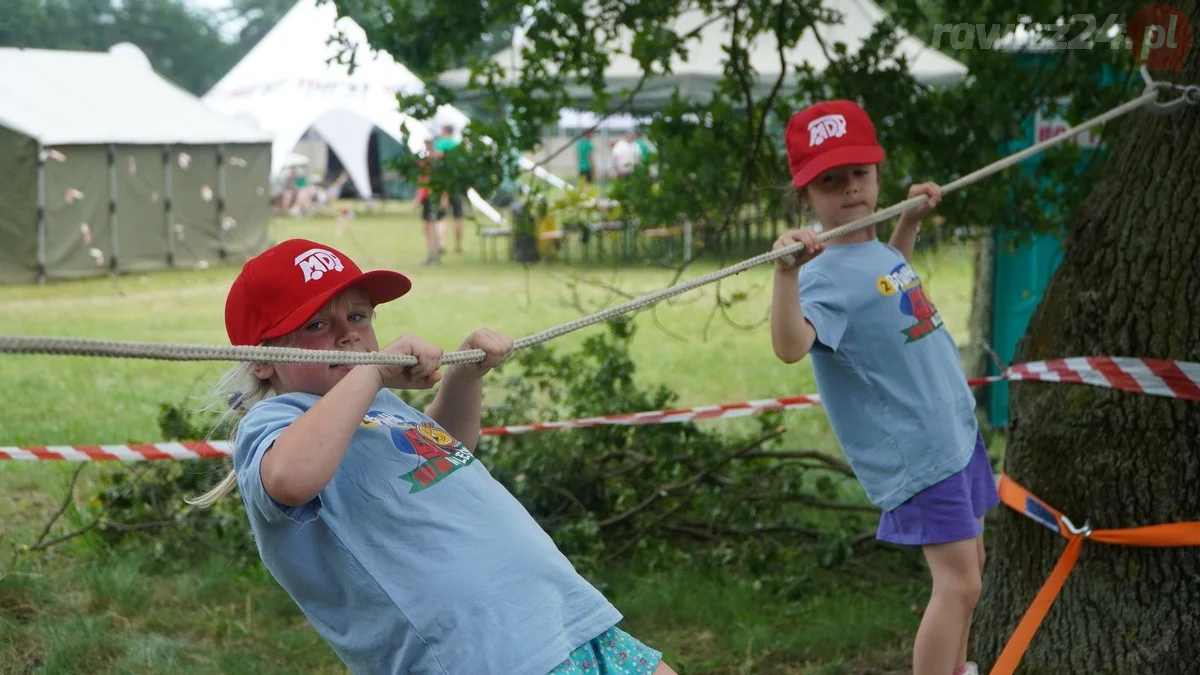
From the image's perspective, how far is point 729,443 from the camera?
6.29 m

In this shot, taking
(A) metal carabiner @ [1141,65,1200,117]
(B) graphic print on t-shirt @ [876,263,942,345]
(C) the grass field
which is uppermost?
(A) metal carabiner @ [1141,65,1200,117]

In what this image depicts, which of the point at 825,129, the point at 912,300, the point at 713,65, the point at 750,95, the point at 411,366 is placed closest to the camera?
the point at 411,366

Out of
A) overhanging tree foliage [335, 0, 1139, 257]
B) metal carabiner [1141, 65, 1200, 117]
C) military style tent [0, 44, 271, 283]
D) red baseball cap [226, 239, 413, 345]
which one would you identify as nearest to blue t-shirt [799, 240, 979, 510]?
metal carabiner [1141, 65, 1200, 117]

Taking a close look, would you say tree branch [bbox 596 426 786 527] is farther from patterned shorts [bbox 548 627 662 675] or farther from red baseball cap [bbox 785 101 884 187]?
patterned shorts [bbox 548 627 662 675]

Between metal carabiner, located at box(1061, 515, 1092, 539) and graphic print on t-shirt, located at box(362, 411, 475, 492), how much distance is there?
1907 millimetres

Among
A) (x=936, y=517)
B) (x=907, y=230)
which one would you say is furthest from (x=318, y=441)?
(x=907, y=230)

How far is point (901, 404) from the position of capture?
3.28 m

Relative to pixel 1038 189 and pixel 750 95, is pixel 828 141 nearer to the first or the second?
pixel 750 95

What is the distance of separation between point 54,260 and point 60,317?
3.59 metres

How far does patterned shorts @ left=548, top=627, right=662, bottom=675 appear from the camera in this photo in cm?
225

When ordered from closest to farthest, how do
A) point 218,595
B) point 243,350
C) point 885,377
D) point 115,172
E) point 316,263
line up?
point 243,350 < point 316,263 < point 885,377 < point 218,595 < point 115,172

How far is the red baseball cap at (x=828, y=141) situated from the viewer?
344 centimetres

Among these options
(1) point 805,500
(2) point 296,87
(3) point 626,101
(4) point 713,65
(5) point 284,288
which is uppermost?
(2) point 296,87

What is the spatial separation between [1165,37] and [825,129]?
1158mm
